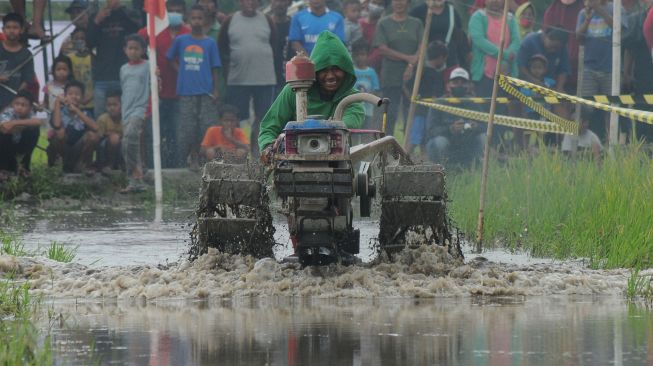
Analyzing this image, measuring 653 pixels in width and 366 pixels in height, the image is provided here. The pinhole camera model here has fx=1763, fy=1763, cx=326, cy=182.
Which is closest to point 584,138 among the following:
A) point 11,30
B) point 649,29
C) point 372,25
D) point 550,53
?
point 649,29

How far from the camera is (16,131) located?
2400 centimetres

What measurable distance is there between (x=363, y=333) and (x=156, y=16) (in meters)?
14.3

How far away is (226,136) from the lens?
2517 cm

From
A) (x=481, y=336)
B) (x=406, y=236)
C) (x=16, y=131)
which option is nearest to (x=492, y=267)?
(x=406, y=236)

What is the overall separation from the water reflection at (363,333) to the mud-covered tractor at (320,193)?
80 cm

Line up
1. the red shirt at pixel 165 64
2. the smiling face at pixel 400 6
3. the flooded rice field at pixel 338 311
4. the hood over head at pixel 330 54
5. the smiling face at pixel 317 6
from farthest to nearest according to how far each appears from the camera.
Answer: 1. the smiling face at pixel 400 6
2. the red shirt at pixel 165 64
3. the smiling face at pixel 317 6
4. the hood over head at pixel 330 54
5. the flooded rice field at pixel 338 311

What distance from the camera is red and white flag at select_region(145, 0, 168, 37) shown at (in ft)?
77.2

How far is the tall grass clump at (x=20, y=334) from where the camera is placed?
8.50 meters

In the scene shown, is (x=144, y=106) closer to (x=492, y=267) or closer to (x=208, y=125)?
(x=208, y=125)

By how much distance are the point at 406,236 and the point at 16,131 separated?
1159cm

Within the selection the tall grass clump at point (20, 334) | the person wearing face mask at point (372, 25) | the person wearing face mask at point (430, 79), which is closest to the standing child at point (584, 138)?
the person wearing face mask at point (430, 79)

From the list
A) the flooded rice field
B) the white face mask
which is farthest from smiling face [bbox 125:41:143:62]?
the flooded rice field

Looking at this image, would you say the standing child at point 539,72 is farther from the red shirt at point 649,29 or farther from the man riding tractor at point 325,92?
the man riding tractor at point 325,92

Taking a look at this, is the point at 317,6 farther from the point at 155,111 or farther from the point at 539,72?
the point at 539,72
